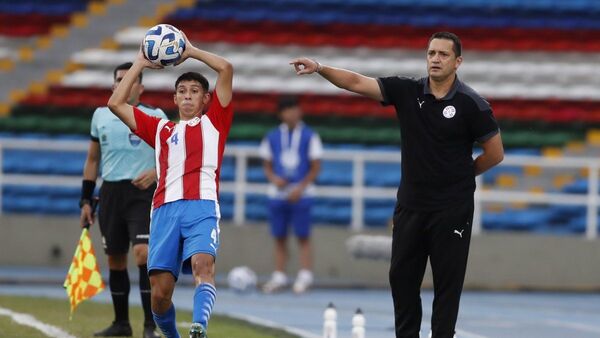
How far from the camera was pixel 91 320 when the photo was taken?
40.7 ft

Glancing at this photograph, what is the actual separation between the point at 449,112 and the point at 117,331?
12.5ft

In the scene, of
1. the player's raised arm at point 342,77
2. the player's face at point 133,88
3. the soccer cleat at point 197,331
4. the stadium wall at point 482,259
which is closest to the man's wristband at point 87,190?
the player's face at point 133,88

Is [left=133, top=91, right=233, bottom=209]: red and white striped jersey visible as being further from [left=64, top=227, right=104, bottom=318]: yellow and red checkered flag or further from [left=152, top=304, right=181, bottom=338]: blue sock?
[left=64, top=227, right=104, bottom=318]: yellow and red checkered flag

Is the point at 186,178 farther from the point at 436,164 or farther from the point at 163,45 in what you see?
the point at 436,164

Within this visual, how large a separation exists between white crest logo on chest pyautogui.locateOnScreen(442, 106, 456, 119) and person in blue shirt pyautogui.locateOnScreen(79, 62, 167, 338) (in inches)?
120

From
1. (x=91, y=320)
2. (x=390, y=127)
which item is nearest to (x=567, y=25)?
(x=390, y=127)

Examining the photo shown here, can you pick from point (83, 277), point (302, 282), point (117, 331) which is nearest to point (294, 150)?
point (302, 282)

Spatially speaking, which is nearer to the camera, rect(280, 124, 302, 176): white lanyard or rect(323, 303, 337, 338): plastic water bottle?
rect(323, 303, 337, 338): plastic water bottle

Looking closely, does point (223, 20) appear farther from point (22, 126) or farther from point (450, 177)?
point (450, 177)

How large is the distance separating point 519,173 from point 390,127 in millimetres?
2721

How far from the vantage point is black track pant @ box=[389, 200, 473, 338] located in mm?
8680

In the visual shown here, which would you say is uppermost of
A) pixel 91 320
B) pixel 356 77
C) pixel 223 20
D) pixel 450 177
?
pixel 223 20

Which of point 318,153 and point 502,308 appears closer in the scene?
point 502,308

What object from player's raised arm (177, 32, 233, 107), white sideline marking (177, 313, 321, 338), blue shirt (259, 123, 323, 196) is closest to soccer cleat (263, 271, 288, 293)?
blue shirt (259, 123, 323, 196)
